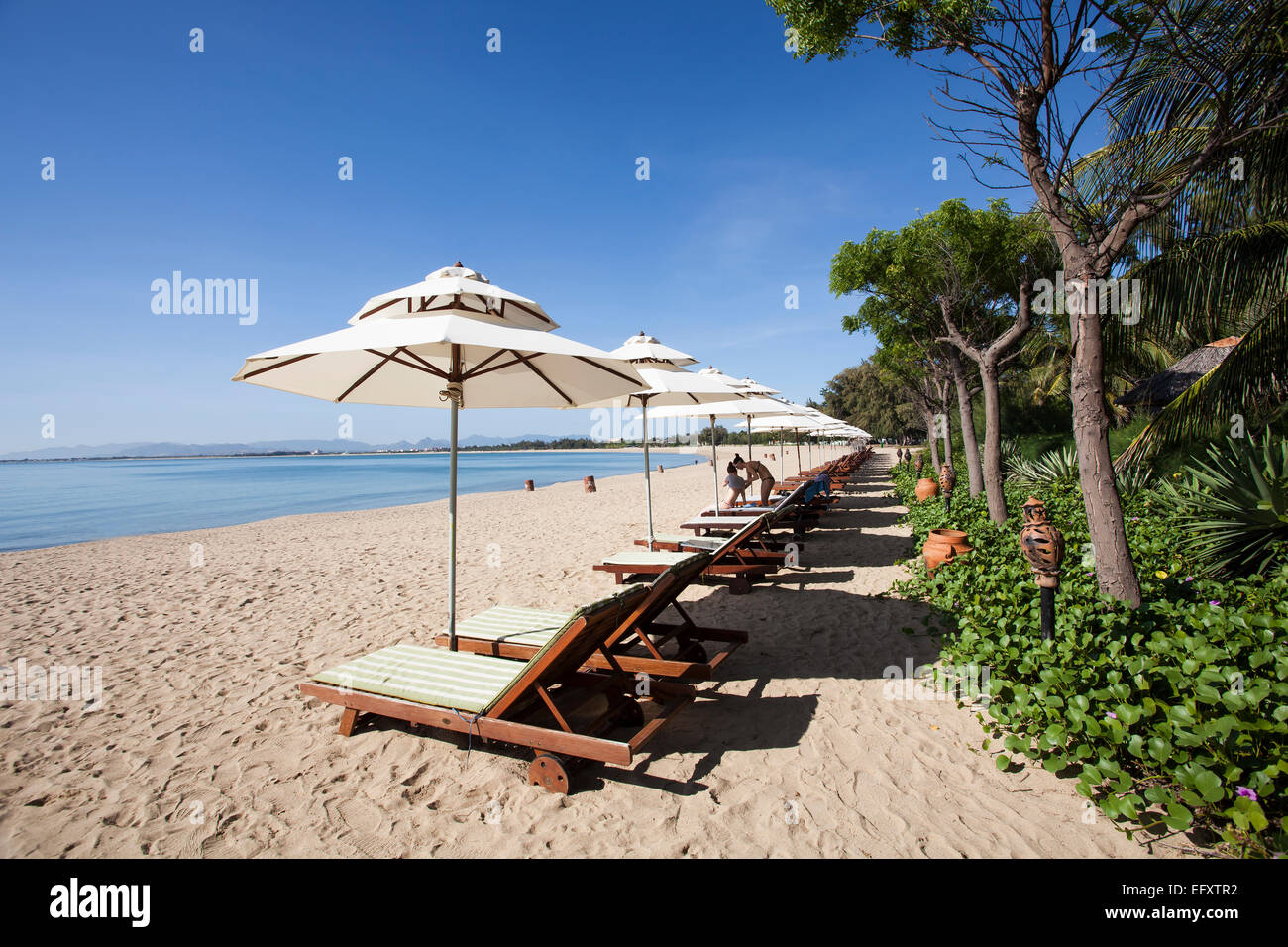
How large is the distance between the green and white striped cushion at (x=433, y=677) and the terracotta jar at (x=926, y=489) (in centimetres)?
1004

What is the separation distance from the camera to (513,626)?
4.54 m

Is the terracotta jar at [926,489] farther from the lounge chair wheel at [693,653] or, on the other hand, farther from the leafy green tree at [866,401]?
the leafy green tree at [866,401]

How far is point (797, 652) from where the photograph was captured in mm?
4855

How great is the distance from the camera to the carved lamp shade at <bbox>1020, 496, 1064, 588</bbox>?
10.7 ft

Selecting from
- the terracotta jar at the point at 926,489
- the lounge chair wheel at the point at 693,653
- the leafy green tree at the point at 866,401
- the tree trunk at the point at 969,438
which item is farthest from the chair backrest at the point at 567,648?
the leafy green tree at the point at 866,401

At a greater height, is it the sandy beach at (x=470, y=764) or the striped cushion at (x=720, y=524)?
the striped cushion at (x=720, y=524)

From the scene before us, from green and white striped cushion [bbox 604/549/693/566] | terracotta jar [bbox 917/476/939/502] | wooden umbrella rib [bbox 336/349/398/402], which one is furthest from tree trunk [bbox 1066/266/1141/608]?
terracotta jar [bbox 917/476/939/502]

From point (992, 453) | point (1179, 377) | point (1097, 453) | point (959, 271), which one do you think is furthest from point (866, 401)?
point (1097, 453)

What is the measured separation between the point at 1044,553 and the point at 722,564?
3.95 metres

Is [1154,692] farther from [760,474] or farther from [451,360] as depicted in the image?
[760,474]

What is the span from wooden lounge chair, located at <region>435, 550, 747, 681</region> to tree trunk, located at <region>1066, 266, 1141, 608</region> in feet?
8.33

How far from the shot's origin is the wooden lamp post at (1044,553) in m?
3.27
